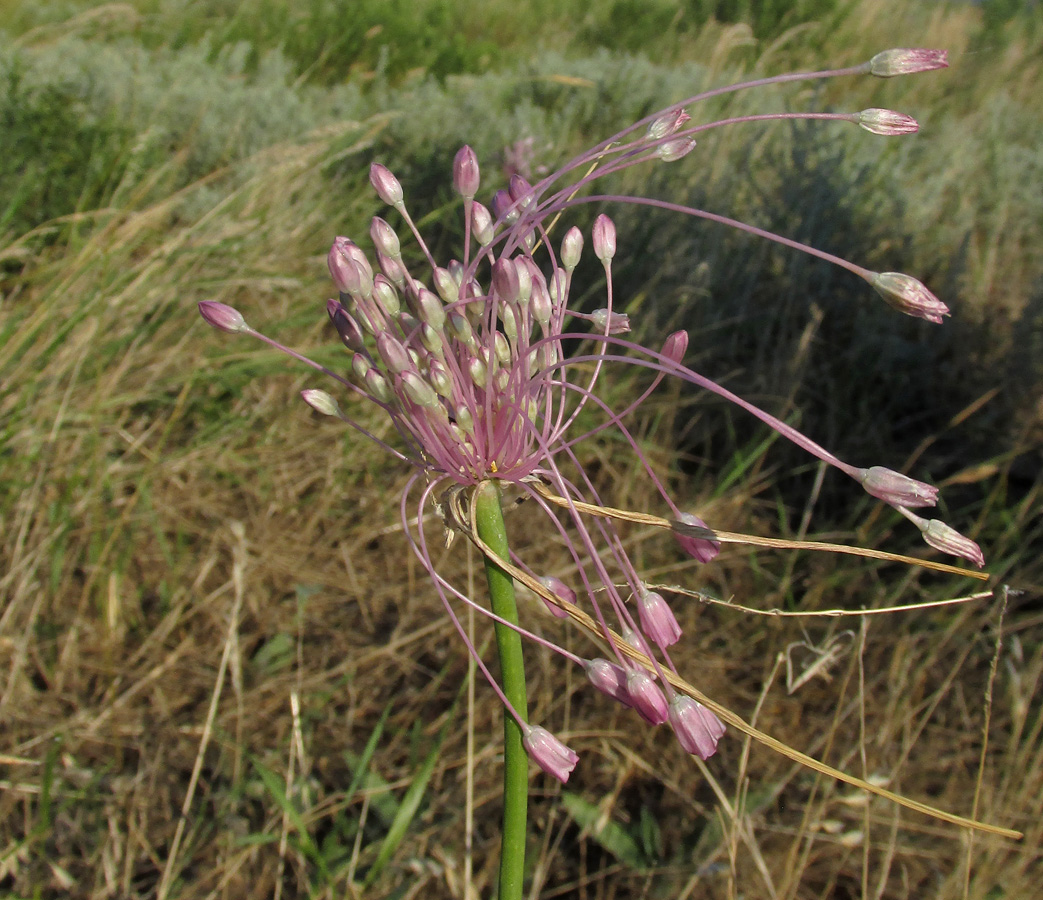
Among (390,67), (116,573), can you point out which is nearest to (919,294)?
(116,573)

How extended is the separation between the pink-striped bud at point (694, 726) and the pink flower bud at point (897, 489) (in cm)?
22

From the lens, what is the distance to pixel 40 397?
224 cm

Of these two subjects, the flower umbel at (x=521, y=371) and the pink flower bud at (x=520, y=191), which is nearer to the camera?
the flower umbel at (x=521, y=371)

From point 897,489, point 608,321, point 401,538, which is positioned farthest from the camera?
point 401,538

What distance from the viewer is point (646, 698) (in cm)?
68

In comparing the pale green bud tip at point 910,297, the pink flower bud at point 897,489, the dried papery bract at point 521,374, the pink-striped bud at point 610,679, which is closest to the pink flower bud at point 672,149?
the dried papery bract at point 521,374

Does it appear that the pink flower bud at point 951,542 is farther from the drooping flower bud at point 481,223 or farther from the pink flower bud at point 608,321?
the drooping flower bud at point 481,223

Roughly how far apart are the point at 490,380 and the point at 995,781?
1.76m

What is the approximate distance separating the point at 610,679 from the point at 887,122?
1.61 ft

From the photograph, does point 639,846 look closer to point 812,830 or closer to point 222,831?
point 812,830

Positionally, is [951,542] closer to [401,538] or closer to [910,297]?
[910,297]

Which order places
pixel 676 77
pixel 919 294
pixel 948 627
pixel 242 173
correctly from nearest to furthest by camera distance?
pixel 919 294 → pixel 948 627 → pixel 242 173 → pixel 676 77

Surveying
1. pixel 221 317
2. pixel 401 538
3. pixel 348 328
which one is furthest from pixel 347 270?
pixel 401 538

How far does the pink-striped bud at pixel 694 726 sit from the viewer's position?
2.23 ft
